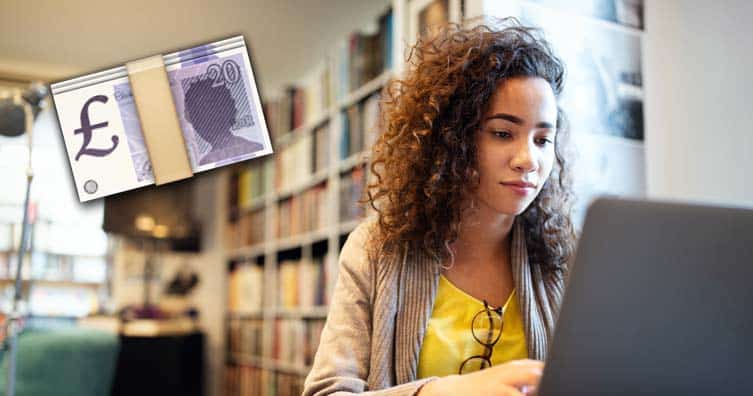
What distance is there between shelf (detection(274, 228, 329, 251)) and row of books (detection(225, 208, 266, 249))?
38 cm

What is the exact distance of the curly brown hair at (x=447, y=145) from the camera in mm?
1062

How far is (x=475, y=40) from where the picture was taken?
3.66 ft

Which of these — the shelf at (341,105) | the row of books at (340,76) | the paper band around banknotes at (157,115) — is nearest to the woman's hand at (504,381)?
the paper band around banknotes at (157,115)

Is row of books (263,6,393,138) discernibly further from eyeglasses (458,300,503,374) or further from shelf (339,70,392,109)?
eyeglasses (458,300,503,374)

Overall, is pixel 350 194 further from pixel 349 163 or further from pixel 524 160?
pixel 524 160

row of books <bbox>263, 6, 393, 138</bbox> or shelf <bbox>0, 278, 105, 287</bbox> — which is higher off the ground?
row of books <bbox>263, 6, 393, 138</bbox>

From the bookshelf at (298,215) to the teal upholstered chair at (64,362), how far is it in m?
0.97

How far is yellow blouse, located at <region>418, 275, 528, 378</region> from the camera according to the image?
40.8 inches

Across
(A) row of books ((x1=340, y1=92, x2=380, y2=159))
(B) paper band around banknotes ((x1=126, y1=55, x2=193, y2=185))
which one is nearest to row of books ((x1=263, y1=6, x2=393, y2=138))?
(A) row of books ((x1=340, y1=92, x2=380, y2=159))

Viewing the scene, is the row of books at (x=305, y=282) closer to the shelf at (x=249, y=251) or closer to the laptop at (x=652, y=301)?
the shelf at (x=249, y=251)

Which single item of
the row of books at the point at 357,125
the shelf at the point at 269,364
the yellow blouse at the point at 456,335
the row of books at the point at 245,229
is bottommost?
the shelf at the point at 269,364

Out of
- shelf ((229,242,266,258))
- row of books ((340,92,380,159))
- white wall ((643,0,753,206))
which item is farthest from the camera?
shelf ((229,242,266,258))

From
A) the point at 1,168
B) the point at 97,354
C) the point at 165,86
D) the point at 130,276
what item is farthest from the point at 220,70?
the point at 130,276

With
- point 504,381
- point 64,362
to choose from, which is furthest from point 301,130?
point 504,381
